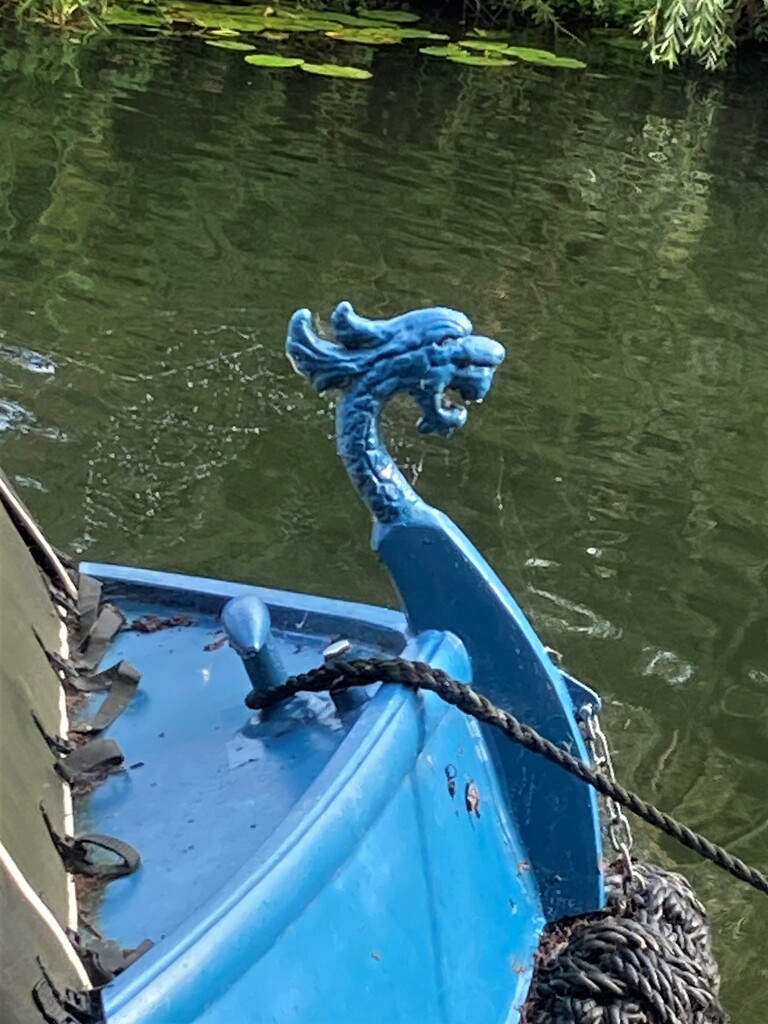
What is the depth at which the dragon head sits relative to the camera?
6.07ft

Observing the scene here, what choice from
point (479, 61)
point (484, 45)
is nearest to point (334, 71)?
point (479, 61)

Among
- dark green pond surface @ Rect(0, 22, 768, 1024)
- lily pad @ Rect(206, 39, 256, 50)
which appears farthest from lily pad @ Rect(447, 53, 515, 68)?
dark green pond surface @ Rect(0, 22, 768, 1024)

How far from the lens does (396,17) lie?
13.7 meters

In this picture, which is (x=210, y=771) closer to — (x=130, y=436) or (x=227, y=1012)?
(x=227, y=1012)

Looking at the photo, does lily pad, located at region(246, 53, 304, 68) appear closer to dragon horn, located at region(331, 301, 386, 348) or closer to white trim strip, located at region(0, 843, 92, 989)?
dragon horn, located at region(331, 301, 386, 348)

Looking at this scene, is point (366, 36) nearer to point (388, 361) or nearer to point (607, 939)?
point (388, 361)

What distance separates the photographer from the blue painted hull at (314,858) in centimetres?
155

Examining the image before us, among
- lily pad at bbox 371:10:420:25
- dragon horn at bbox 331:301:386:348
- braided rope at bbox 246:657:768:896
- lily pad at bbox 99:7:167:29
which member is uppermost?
lily pad at bbox 371:10:420:25

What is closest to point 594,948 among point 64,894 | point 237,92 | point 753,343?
point 64,894

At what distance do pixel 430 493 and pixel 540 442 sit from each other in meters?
0.59

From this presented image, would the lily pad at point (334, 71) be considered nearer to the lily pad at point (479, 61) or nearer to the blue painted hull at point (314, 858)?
the lily pad at point (479, 61)

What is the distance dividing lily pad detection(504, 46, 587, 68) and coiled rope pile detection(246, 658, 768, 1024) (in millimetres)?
10898

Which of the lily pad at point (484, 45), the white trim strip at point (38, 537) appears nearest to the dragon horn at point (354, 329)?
the white trim strip at point (38, 537)

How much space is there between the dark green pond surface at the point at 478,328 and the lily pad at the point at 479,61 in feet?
7.23
